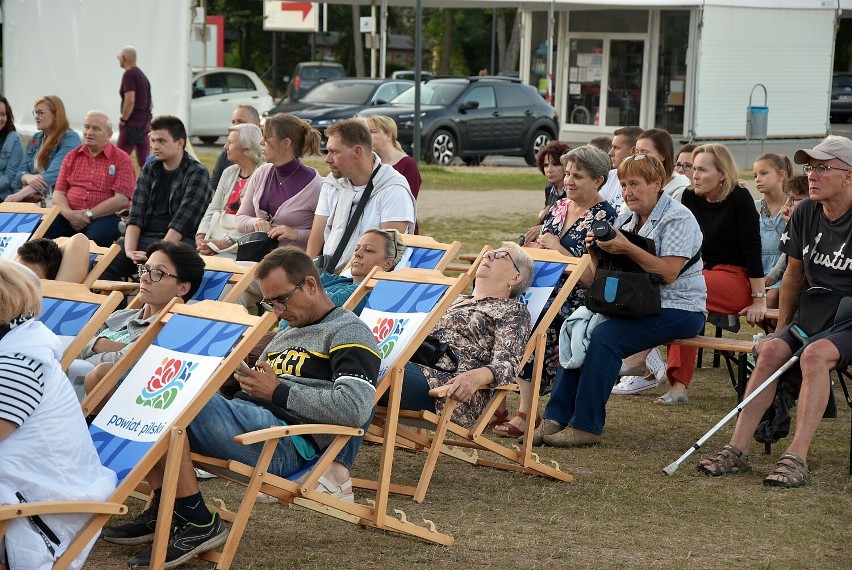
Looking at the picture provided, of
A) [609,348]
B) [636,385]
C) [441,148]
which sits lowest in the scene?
[636,385]

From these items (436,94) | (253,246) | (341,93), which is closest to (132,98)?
(436,94)

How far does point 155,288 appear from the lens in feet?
17.1

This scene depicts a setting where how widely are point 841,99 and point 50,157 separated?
2890cm

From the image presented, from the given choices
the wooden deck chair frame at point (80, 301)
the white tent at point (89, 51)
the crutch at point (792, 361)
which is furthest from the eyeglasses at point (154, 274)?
the white tent at point (89, 51)

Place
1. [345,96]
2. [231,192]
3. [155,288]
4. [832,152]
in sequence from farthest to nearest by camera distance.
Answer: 1. [345,96]
2. [231,192]
3. [832,152]
4. [155,288]

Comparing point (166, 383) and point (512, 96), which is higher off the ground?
point (512, 96)

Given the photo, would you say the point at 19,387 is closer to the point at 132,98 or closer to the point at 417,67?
the point at 132,98

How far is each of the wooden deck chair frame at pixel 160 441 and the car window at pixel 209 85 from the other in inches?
752

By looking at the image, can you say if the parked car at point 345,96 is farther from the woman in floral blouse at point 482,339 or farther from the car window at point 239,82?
the woman in floral blouse at point 482,339

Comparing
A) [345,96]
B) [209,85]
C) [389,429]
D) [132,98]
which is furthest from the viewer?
A: [209,85]

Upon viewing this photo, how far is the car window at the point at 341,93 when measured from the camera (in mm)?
21812

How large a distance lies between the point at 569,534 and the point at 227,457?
139cm

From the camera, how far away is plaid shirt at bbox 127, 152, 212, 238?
7984mm

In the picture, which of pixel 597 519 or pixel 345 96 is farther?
pixel 345 96
